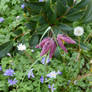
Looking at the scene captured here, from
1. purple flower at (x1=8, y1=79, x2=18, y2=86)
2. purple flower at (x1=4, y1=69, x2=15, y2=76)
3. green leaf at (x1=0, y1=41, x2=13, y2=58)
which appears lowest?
purple flower at (x1=8, y1=79, x2=18, y2=86)

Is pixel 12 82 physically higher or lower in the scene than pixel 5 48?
lower

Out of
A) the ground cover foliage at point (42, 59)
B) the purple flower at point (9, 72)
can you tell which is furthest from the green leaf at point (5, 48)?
the purple flower at point (9, 72)

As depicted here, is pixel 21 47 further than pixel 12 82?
Yes

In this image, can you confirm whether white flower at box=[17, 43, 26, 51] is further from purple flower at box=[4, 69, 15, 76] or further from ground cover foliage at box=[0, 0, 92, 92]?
purple flower at box=[4, 69, 15, 76]

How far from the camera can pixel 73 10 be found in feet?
3.25

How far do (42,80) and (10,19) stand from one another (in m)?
0.83

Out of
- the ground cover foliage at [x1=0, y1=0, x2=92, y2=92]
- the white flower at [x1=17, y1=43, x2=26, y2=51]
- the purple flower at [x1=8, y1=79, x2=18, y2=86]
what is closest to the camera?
the ground cover foliage at [x1=0, y1=0, x2=92, y2=92]

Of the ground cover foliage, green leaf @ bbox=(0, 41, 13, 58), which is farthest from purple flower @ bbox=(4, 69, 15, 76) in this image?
green leaf @ bbox=(0, 41, 13, 58)

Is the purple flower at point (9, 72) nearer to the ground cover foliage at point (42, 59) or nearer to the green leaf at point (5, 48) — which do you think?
the ground cover foliage at point (42, 59)

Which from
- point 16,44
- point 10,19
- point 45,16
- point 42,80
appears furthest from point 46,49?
point 10,19

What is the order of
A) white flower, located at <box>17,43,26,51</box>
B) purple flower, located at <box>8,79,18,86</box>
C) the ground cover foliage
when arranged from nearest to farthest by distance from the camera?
the ground cover foliage
purple flower, located at <box>8,79,18,86</box>
white flower, located at <box>17,43,26,51</box>

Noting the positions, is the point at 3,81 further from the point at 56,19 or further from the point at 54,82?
the point at 56,19

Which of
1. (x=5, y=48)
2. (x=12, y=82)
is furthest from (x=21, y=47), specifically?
(x=12, y=82)

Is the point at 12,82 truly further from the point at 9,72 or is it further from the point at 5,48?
the point at 5,48
